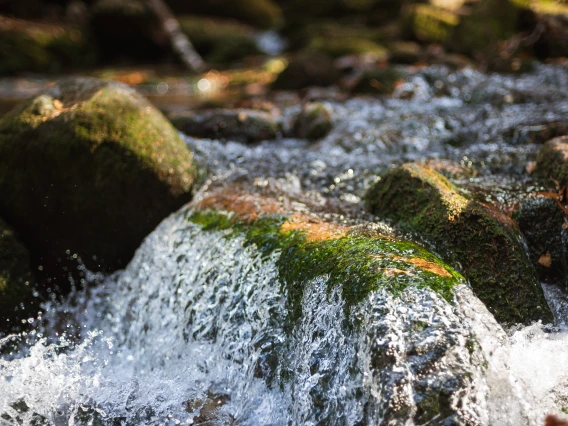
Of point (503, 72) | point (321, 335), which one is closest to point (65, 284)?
point (321, 335)

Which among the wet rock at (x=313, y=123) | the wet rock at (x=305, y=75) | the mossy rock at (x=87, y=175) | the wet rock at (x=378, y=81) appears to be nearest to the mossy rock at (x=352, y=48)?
the wet rock at (x=305, y=75)

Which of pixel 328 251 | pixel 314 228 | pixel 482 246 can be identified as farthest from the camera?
pixel 314 228

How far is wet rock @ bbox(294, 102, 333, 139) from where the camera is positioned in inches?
236

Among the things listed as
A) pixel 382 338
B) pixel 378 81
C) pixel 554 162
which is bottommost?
pixel 554 162

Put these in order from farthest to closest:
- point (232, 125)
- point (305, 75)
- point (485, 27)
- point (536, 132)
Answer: point (485, 27) < point (305, 75) < point (232, 125) < point (536, 132)

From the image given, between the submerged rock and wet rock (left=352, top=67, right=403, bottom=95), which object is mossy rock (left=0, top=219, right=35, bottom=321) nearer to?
the submerged rock

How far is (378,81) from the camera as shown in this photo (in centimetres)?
789

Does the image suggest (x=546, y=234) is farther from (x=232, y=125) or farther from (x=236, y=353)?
(x=232, y=125)

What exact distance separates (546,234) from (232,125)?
3636 mm

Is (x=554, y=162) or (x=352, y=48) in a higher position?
(x=352, y=48)

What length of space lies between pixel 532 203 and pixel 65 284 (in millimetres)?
3732

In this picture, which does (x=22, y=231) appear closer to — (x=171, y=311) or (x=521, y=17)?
(x=171, y=311)

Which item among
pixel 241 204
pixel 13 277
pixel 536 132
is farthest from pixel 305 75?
pixel 13 277

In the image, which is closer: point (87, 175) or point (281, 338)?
point (281, 338)
